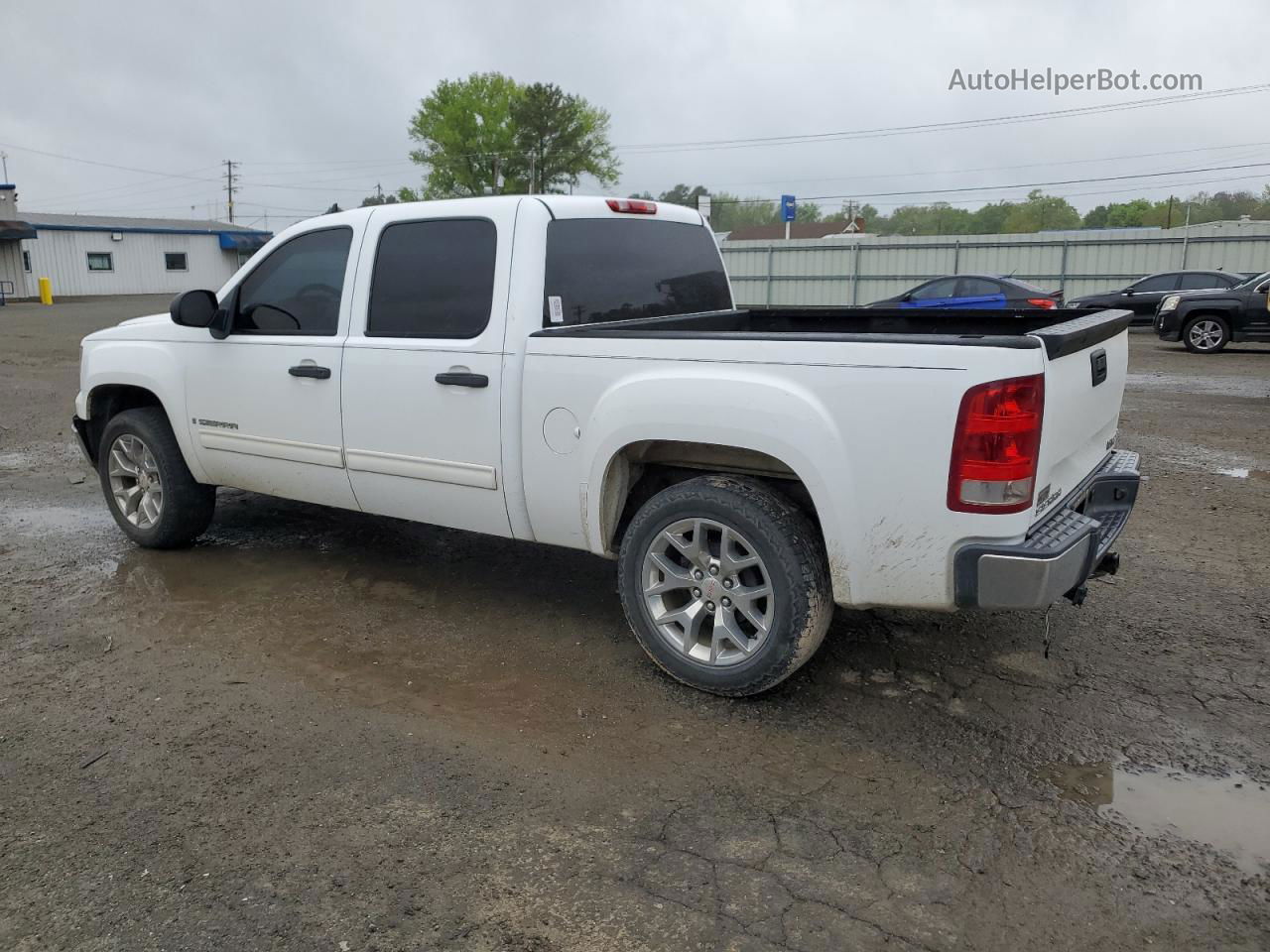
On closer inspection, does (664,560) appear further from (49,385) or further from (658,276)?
(49,385)

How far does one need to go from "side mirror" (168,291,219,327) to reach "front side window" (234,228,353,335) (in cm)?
12

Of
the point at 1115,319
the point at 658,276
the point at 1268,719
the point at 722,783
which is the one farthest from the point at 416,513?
the point at 1268,719

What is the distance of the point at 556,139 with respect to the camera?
68.6 meters

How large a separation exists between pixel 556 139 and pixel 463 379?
68681 mm

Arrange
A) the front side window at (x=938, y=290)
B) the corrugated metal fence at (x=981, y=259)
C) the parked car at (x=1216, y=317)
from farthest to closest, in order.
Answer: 1. the corrugated metal fence at (x=981, y=259)
2. the front side window at (x=938, y=290)
3. the parked car at (x=1216, y=317)

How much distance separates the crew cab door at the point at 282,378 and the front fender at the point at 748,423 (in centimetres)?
168

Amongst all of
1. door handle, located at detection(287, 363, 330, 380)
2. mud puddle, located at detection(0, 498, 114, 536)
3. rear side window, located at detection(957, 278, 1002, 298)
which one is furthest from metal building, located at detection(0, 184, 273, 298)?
door handle, located at detection(287, 363, 330, 380)

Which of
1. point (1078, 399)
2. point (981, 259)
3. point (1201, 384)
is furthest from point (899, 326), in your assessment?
point (981, 259)

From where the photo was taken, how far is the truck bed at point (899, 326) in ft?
10.4

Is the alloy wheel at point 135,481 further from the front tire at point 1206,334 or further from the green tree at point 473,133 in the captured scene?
the green tree at point 473,133

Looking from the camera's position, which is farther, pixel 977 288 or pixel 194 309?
pixel 977 288

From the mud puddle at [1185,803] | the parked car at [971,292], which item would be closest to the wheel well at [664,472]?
the mud puddle at [1185,803]

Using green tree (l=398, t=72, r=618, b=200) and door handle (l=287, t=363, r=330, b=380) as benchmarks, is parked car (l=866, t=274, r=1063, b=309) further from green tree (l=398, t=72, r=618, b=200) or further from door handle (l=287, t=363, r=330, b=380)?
green tree (l=398, t=72, r=618, b=200)

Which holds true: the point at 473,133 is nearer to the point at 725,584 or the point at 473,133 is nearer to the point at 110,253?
the point at 110,253
